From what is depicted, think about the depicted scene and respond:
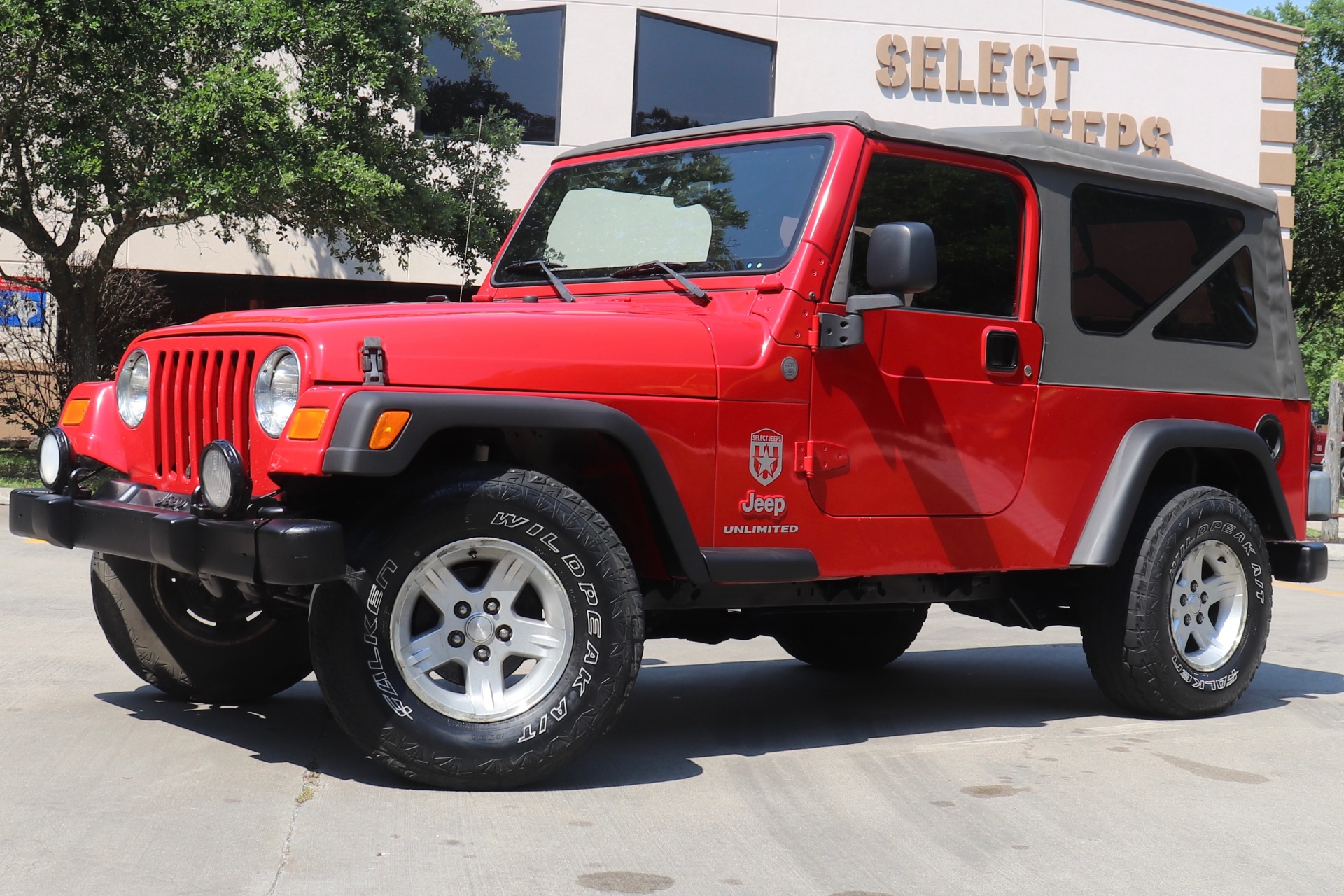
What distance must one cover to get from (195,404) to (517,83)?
65.7 feet

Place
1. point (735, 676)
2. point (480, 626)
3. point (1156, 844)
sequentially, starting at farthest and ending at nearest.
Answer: point (735, 676)
point (480, 626)
point (1156, 844)

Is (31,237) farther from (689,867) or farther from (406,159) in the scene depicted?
(689,867)

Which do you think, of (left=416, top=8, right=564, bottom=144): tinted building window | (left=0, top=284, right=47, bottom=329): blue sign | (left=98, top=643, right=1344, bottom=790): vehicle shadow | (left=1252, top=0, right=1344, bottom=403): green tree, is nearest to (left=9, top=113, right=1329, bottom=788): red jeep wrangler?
(left=98, top=643, right=1344, bottom=790): vehicle shadow

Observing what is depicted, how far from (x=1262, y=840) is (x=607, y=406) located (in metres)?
2.30

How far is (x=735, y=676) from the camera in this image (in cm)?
704

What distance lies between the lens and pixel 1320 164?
95.8 feet

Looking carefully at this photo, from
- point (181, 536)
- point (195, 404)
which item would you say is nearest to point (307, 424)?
point (181, 536)

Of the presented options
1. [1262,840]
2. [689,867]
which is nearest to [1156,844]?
[1262,840]

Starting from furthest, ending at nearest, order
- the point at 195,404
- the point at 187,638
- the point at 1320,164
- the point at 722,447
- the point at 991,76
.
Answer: the point at 1320,164 < the point at 991,76 < the point at 187,638 < the point at 722,447 < the point at 195,404

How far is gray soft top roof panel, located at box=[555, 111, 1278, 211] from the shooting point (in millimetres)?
5340

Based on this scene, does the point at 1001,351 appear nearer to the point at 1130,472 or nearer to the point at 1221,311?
the point at 1130,472

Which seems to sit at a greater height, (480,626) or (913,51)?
(913,51)

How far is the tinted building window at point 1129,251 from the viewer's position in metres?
5.93

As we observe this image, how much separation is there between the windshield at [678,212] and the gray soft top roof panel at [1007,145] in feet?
0.27
